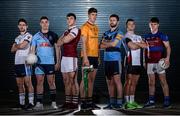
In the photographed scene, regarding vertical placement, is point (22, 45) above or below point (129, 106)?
above

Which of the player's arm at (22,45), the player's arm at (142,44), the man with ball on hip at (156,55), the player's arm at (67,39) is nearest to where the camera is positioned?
the player's arm at (67,39)

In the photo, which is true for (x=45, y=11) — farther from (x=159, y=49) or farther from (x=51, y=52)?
(x=159, y=49)

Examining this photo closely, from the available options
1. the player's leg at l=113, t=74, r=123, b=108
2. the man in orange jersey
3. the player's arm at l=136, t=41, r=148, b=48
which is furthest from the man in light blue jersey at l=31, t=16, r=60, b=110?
the player's arm at l=136, t=41, r=148, b=48

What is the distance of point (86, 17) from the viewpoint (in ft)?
38.5

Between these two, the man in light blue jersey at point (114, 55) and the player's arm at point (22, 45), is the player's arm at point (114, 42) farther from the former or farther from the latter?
the player's arm at point (22, 45)

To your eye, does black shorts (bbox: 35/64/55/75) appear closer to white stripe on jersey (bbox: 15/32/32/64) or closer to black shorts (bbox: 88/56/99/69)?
white stripe on jersey (bbox: 15/32/32/64)

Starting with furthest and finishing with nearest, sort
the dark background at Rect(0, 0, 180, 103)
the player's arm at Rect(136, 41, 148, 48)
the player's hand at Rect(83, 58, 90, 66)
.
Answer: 1. the dark background at Rect(0, 0, 180, 103)
2. the player's arm at Rect(136, 41, 148, 48)
3. the player's hand at Rect(83, 58, 90, 66)

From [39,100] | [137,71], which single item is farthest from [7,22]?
[137,71]

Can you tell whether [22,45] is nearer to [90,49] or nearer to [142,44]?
[90,49]

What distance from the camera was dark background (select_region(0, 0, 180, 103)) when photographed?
461 inches

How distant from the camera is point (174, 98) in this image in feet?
35.2

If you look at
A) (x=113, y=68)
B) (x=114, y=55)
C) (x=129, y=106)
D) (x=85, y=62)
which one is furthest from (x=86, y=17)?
(x=129, y=106)

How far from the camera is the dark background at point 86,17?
461 inches

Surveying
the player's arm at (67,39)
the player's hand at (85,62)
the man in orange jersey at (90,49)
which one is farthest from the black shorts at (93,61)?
the player's arm at (67,39)
